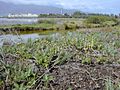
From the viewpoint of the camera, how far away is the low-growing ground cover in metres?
5.00

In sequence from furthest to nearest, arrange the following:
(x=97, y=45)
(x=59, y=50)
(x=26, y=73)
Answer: (x=97, y=45) → (x=59, y=50) → (x=26, y=73)

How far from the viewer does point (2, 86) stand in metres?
4.82

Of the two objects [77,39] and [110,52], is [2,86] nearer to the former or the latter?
[110,52]

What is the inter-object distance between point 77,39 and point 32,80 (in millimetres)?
3069

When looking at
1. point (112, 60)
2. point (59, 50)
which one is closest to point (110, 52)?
point (112, 60)

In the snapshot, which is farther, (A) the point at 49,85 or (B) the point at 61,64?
(B) the point at 61,64

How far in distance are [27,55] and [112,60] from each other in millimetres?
1671

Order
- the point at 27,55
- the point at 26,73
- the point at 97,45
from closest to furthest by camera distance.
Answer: the point at 26,73 → the point at 27,55 → the point at 97,45

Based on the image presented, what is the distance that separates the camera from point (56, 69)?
18.1ft

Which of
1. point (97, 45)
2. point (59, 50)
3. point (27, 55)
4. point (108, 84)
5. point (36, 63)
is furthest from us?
point (97, 45)

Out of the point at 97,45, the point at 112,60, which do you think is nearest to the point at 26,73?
the point at 112,60

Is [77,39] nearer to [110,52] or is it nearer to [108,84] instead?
[110,52]

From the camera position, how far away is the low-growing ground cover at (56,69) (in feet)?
16.4

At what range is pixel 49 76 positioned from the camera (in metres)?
5.15
